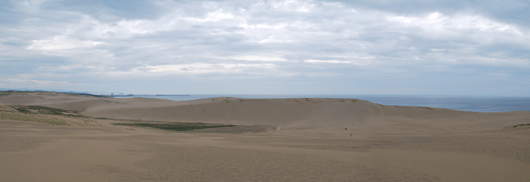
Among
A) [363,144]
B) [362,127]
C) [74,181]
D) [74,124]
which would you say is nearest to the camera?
Answer: [74,181]

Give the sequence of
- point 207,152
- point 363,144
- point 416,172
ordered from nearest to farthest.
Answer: point 416,172, point 207,152, point 363,144

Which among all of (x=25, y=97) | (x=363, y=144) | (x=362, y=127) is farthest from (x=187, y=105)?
(x=25, y=97)

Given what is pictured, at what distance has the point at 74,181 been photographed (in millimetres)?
6156

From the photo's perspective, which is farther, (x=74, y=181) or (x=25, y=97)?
(x=25, y=97)

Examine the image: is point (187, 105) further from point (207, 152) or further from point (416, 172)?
point (416, 172)

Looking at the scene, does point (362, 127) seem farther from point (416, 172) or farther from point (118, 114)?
point (118, 114)

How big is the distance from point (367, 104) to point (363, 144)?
2537 centimetres

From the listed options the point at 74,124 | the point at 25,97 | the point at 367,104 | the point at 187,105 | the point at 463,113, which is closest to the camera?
the point at 74,124

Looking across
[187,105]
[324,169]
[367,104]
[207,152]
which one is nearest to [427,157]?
[324,169]

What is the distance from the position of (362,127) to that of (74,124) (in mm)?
20109

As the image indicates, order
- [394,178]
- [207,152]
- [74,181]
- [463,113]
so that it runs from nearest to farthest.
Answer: [74,181]
[394,178]
[207,152]
[463,113]

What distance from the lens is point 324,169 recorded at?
808 cm

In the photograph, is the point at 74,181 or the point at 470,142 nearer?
the point at 74,181

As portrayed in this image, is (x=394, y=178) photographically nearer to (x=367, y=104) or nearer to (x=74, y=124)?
(x=74, y=124)
